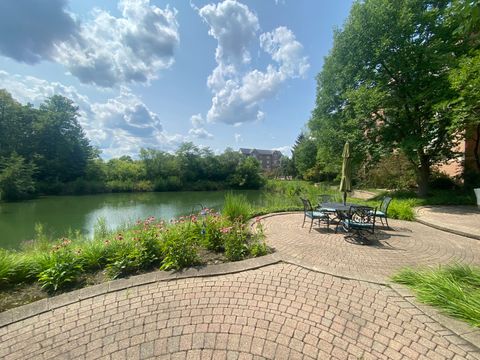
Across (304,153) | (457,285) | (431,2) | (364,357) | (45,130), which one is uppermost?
(431,2)

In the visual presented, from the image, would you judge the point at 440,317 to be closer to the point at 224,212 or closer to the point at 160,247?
the point at 160,247

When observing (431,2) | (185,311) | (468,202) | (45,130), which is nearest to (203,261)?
(185,311)

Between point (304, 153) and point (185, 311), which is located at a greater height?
point (304, 153)

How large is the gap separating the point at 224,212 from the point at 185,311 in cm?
388

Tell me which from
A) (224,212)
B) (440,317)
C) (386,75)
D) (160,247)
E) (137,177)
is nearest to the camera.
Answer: (440,317)

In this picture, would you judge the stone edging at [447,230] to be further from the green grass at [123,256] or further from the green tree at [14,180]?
the green tree at [14,180]

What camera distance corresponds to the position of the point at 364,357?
5.49 feet

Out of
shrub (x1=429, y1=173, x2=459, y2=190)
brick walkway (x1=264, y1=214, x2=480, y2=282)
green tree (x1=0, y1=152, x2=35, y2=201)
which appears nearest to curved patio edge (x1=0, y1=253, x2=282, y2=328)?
brick walkway (x1=264, y1=214, x2=480, y2=282)

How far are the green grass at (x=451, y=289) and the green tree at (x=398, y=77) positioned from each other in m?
8.11

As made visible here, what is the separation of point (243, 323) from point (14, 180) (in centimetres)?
2477

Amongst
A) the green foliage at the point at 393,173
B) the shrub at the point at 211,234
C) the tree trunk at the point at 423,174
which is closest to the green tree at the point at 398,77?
the tree trunk at the point at 423,174

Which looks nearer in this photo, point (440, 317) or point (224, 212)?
point (440, 317)

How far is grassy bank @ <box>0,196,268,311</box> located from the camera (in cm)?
265

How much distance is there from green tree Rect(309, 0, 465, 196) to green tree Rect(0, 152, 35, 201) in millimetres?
24963
